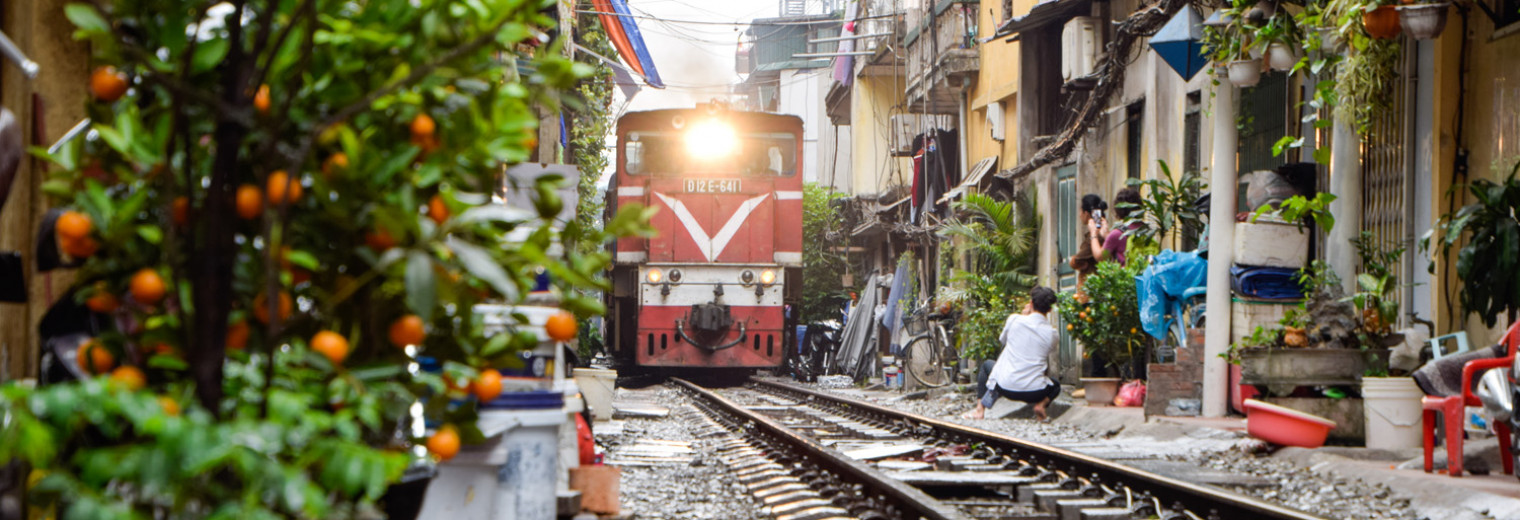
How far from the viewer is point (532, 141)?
8.08ft

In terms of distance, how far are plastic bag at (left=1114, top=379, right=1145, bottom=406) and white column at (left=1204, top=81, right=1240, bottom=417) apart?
159 cm

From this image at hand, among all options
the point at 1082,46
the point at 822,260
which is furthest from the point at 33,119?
the point at 822,260

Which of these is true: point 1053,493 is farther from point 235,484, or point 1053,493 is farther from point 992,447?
point 235,484

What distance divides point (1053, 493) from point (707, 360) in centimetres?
1058

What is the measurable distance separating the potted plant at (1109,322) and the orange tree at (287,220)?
9.97 m

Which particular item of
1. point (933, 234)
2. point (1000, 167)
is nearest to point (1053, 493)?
point (1000, 167)

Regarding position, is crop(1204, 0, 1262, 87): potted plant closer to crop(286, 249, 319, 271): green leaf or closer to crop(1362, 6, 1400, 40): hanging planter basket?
crop(1362, 6, 1400, 40): hanging planter basket

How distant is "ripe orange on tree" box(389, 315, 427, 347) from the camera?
222cm

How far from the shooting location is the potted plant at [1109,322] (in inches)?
468

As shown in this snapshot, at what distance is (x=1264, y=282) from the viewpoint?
32.4ft

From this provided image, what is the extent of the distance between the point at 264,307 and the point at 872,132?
31357 millimetres

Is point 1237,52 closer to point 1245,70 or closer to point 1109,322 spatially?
point 1245,70

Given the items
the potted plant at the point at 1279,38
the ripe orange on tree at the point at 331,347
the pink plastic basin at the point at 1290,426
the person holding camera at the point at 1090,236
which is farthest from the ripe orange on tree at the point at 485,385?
the person holding camera at the point at 1090,236

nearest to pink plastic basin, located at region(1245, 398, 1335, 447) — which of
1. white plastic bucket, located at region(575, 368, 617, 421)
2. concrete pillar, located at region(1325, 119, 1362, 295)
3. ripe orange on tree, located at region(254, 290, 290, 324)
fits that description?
concrete pillar, located at region(1325, 119, 1362, 295)
